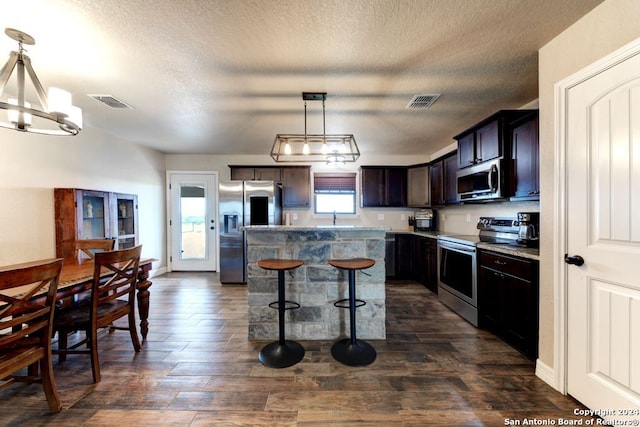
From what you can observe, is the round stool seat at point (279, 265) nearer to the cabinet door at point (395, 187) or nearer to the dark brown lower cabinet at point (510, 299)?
the dark brown lower cabinet at point (510, 299)

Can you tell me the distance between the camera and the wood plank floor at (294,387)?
152 centimetres

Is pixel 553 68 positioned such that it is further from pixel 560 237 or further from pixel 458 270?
pixel 458 270

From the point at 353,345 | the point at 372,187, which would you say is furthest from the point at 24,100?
the point at 372,187

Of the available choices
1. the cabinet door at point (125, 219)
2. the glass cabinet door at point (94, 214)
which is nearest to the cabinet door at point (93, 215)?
the glass cabinet door at point (94, 214)

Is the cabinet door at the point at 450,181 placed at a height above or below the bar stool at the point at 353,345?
above

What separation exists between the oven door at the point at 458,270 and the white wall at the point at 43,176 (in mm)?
4832

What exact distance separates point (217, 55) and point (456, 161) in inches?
128

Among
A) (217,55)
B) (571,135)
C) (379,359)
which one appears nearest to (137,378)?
(379,359)

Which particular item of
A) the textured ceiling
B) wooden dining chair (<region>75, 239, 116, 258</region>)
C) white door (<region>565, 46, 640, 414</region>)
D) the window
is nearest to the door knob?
white door (<region>565, 46, 640, 414</region>)

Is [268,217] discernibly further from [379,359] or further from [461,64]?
[461,64]

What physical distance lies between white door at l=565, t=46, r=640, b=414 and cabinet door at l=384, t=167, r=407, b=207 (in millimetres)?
3228

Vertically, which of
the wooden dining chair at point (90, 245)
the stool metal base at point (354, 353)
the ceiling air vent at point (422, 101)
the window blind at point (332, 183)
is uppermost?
the ceiling air vent at point (422, 101)

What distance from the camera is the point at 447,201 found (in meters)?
3.81

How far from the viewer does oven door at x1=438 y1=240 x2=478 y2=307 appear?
8.91ft
